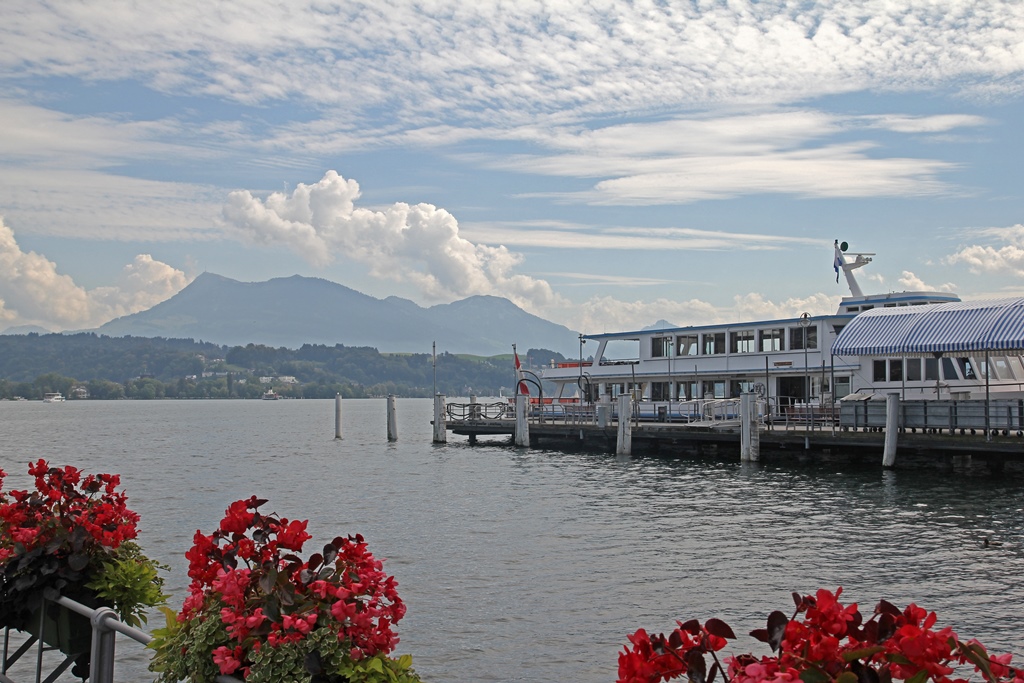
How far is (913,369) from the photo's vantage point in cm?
4266

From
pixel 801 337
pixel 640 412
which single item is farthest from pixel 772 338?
pixel 640 412

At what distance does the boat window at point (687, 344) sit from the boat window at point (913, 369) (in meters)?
13.5

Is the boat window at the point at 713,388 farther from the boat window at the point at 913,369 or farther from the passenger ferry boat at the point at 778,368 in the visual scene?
the boat window at the point at 913,369

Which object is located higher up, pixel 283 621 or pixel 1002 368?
pixel 1002 368

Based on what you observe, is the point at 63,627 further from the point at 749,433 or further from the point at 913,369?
the point at 913,369

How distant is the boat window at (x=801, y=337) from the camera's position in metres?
48.4

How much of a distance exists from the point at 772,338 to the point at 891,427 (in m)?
17.1

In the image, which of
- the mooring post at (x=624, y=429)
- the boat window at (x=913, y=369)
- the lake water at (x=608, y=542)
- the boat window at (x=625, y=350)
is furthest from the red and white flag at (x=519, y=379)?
the boat window at (x=913, y=369)

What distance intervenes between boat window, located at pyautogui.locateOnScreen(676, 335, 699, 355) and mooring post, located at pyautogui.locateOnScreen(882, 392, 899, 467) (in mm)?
20938

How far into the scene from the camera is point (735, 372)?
5103cm

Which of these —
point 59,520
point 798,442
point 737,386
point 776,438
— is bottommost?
point 798,442

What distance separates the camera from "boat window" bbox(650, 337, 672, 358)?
183 ft

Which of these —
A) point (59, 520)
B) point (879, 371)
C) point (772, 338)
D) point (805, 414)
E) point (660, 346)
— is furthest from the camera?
point (660, 346)

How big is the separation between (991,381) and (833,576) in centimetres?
2360
